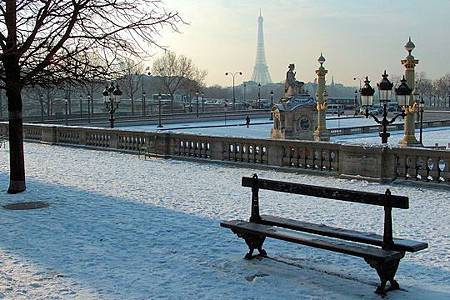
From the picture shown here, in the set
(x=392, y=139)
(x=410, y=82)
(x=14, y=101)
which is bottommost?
(x=392, y=139)

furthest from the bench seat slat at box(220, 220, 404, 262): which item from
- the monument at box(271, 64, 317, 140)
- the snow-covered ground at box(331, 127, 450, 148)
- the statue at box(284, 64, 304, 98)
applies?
the statue at box(284, 64, 304, 98)

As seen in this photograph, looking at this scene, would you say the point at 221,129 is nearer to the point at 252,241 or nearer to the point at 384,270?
the point at 252,241

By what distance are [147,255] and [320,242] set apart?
2.54m

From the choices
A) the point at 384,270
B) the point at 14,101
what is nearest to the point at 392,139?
the point at 14,101

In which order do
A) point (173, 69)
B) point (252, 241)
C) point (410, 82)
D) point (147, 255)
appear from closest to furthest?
point (252, 241)
point (147, 255)
point (410, 82)
point (173, 69)

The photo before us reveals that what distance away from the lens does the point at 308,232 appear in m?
8.10

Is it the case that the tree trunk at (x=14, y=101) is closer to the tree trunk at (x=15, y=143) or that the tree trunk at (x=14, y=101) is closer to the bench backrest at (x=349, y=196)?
the tree trunk at (x=15, y=143)

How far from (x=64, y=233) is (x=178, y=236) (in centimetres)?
187

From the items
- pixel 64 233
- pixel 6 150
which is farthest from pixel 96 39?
pixel 6 150

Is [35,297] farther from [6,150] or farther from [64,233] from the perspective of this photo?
[6,150]

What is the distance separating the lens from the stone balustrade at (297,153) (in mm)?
16047

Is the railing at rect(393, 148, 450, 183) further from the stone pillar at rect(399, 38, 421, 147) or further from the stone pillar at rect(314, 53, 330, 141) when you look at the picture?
the stone pillar at rect(314, 53, 330, 141)

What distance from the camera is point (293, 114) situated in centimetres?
4212

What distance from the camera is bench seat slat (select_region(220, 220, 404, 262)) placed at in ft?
23.0
